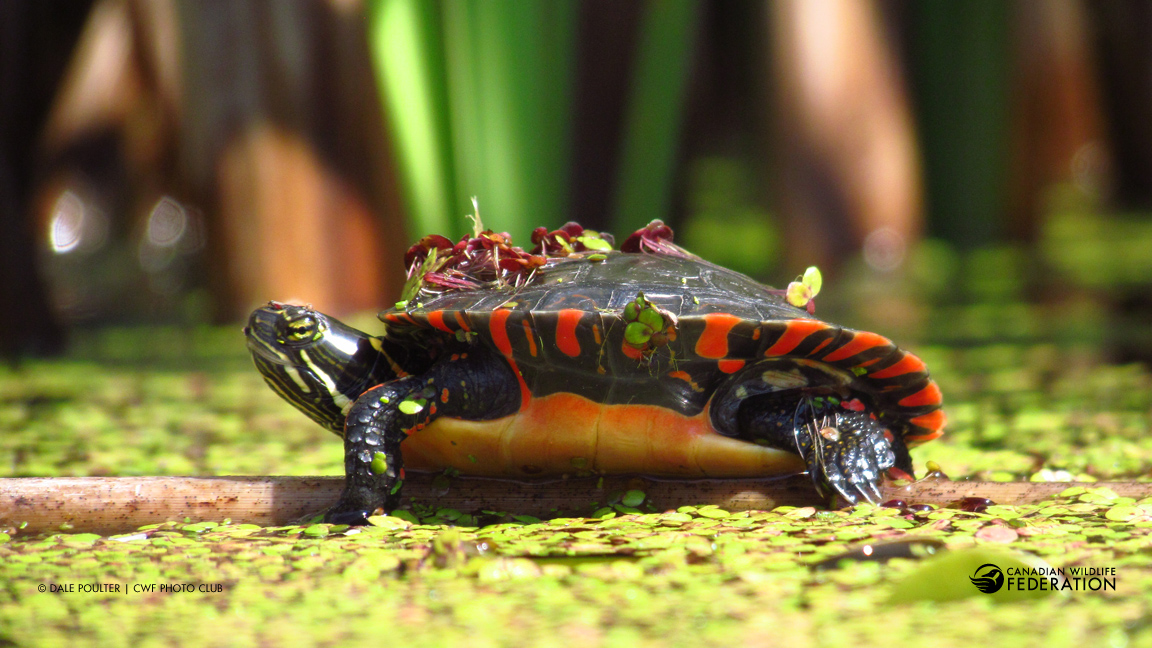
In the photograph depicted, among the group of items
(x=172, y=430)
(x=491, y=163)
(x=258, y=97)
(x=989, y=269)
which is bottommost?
(x=172, y=430)

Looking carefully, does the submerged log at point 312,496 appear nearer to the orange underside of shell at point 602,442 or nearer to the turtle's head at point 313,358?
the orange underside of shell at point 602,442

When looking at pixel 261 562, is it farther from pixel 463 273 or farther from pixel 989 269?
pixel 989 269

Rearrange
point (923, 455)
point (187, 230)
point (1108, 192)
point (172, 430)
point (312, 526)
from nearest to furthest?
point (312, 526) < point (923, 455) < point (172, 430) < point (187, 230) < point (1108, 192)

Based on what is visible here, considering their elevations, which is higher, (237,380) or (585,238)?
(585,238)

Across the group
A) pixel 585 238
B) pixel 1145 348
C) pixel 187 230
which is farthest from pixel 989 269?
pixel 187 230

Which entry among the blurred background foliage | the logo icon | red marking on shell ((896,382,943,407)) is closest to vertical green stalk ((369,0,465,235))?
the blurred background foliage

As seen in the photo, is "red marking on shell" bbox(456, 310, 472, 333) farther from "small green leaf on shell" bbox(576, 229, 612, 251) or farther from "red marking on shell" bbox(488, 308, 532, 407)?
"small green leaf on shell" bbox(576, 229, 612, 251)
